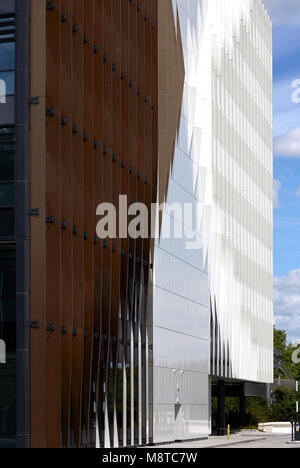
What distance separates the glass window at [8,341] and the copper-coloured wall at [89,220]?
73 cm

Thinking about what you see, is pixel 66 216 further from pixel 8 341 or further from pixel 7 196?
pixel 8 341

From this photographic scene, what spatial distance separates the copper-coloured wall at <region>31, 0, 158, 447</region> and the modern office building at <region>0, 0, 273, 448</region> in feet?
0.27

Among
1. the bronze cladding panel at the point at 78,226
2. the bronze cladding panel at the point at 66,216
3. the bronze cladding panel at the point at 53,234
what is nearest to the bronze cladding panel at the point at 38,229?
the bronze cladding panel at the point at 53,234

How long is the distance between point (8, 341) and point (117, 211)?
37.4ft

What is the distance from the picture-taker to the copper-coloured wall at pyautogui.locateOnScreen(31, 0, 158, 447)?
36812mm

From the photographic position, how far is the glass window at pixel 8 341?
3519cm

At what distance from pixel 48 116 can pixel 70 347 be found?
897 cm

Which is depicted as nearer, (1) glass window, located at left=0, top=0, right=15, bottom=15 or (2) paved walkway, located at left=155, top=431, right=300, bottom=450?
(1) glass window, located at left=0, top=0, right=15, bottom=15

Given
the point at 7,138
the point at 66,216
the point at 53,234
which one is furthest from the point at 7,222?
the point at 7,138

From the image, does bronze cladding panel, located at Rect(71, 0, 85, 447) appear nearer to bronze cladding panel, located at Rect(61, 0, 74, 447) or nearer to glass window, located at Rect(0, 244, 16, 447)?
bronze cladding panel, located at Rect(61, 0, 74, 447)

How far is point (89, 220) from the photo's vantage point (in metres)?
41.4

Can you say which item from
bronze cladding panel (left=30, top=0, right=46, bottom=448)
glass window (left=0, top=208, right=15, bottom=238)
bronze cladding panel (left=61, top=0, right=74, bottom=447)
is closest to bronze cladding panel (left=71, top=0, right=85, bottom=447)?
bronze cladding panel (left=61, top=0, right=74, bottom=447)

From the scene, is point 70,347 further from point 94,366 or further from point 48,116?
point 48,116

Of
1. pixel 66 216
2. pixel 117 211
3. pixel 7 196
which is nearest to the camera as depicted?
pixel 7 196
